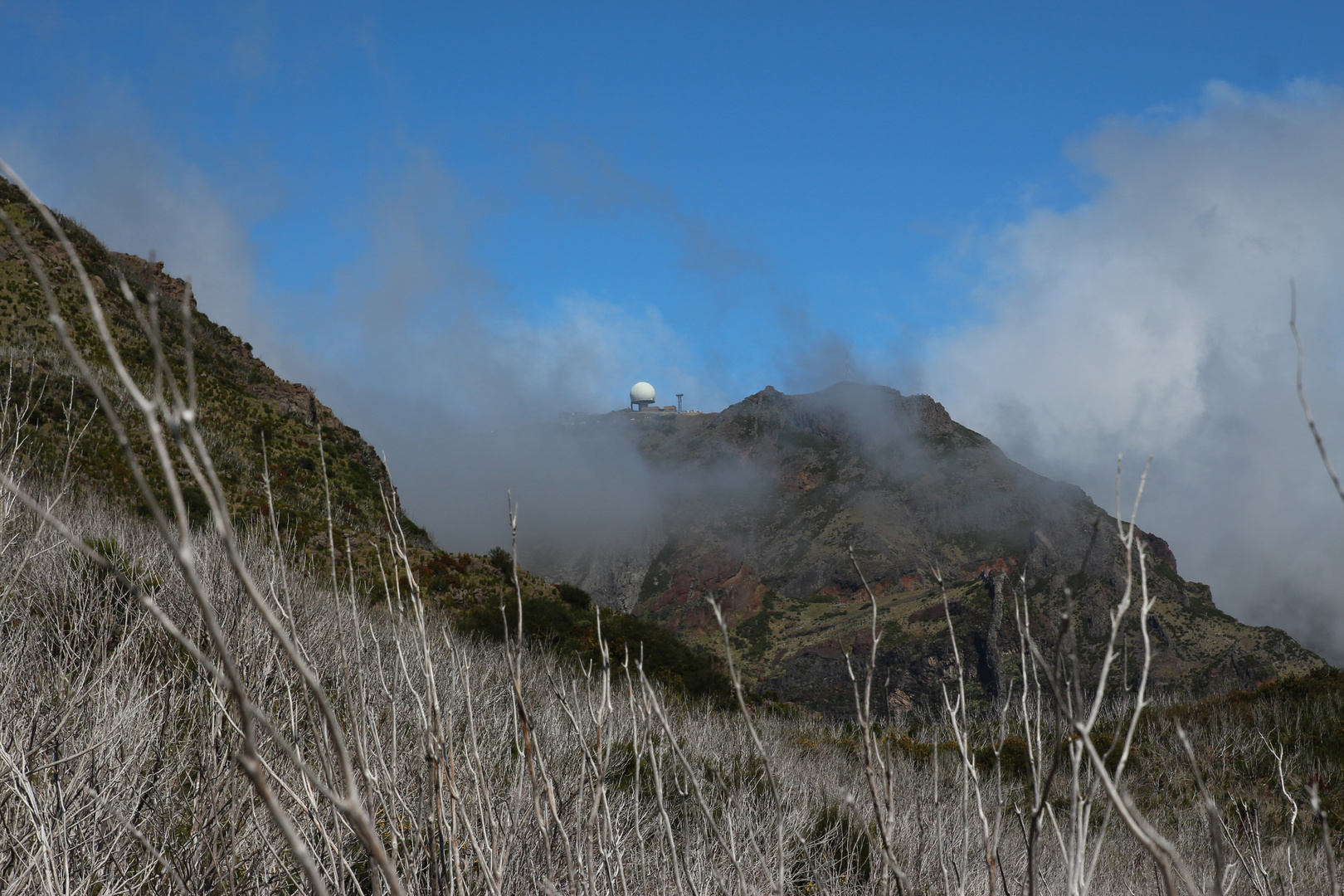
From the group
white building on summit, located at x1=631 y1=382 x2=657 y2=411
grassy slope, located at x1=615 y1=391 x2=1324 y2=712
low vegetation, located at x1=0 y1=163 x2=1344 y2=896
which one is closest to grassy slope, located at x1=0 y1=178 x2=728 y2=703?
low vegetation, located at x1=0 y1=163 x2=1344 y2=896

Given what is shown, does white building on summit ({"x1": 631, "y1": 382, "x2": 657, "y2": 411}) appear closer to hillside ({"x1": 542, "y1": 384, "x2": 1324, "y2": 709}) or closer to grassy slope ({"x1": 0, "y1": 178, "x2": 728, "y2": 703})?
hillside ({"x1": 542, "y1": 384, "x2": 1324, "y2": 709})

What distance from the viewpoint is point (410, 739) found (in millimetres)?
6551

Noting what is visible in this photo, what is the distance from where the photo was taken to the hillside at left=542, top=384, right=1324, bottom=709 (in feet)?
255

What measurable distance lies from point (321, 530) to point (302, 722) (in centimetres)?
1524

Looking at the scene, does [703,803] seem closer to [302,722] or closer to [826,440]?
[302,722]

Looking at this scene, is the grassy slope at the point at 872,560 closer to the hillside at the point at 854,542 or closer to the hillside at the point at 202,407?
the hillside at the point at 854,542

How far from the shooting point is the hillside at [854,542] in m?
77.8

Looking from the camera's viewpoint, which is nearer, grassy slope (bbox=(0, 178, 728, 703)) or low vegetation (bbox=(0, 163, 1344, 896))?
low vegetation (bbox=(0, 163, 1344, 896))

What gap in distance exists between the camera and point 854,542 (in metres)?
80.8

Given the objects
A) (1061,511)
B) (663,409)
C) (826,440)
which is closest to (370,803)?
(1061,511)

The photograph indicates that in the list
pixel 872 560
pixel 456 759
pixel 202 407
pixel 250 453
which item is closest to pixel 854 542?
pixel 872 560

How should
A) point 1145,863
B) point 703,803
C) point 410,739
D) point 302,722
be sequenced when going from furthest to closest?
1. point 1145,863
2. point 410,739
3. point 302,722
4. point 703,803

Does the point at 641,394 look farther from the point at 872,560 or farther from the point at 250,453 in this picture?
the point at 250,453

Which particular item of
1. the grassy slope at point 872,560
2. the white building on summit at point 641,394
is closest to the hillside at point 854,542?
the grassy slope at point 872,560
